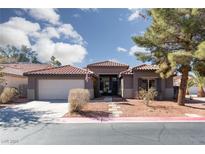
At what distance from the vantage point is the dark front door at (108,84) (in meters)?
33.3

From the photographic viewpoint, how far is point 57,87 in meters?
25.5

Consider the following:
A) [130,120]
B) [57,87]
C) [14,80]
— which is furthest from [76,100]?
[14,80]

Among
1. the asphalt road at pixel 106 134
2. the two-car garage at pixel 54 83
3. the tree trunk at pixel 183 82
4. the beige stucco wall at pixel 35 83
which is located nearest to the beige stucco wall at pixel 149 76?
the two-car garage at pixel 54 83

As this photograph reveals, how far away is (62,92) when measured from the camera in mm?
25469

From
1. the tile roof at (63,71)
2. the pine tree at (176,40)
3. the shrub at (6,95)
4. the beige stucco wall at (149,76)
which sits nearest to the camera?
the pine tree at (176,40)

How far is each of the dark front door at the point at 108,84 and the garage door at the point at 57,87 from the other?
26.4 feet

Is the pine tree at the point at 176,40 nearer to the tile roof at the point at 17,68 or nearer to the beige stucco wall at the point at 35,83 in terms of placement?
the beige stucco wall at the point at 35,83

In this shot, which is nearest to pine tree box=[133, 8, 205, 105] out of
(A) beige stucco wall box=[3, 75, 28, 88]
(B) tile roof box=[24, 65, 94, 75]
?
(B) tile roof box=[24, 65, 94, 75]

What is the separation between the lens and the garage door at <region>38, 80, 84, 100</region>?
25422 millimetres

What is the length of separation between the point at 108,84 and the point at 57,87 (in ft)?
31.7
